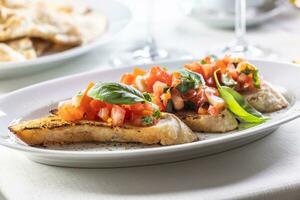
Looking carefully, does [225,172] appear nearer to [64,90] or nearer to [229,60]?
[229,60]

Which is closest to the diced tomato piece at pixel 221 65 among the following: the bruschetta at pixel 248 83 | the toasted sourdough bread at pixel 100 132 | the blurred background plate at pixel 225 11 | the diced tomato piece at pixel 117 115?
the bruschetta at pixel 248 83

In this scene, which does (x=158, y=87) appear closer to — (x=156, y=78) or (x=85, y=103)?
(x=156, y=78)

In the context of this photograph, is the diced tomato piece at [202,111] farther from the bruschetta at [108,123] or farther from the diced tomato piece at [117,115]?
the diced tomato piece at [117,115]

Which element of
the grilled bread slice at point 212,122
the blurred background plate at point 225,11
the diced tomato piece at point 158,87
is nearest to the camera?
the grilled bread slice at point 212,122

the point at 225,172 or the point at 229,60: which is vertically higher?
the point at 229,60

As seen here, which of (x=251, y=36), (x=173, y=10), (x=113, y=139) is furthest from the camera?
(x=173, y=10)

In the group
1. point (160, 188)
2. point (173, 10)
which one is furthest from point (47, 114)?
point (173, 10)
